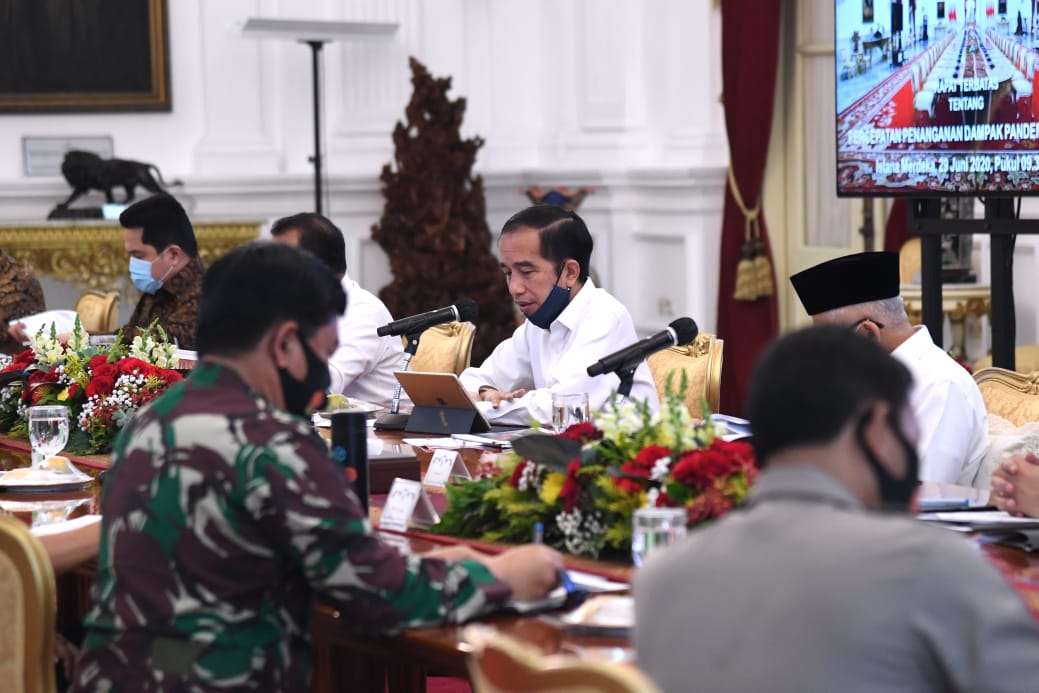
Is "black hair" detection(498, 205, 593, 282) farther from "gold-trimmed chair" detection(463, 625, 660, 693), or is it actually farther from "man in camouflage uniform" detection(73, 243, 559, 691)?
"gold-trimmed chair" detection(463, 625, 660, 693)

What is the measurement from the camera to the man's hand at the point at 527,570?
2320 millimetres

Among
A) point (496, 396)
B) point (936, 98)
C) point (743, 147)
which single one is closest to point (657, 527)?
point (496, 396)

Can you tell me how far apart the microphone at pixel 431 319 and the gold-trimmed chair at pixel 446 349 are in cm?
116

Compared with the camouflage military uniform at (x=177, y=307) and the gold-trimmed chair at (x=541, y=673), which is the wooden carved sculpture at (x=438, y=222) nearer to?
the camouflage military uniform at (x=177, y=307)

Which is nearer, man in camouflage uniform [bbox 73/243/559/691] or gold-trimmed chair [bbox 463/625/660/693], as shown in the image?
gold-trimmed chair [bbox 463/625/660/693]

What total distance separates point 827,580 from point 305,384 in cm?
97

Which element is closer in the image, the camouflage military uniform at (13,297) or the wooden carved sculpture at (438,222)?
the camouflage military uniform at (13,297)

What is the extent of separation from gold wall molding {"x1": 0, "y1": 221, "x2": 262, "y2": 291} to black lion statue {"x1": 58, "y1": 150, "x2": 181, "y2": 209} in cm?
24

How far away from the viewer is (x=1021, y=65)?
5254 mm

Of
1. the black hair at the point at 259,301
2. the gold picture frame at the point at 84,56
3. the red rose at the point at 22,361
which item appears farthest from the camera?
the gold picture frame at the point at 84,56

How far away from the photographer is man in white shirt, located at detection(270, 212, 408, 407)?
4.92m

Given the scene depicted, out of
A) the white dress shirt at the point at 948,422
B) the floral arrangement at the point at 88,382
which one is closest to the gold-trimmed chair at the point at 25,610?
the floral arrangement at the point at 88,382

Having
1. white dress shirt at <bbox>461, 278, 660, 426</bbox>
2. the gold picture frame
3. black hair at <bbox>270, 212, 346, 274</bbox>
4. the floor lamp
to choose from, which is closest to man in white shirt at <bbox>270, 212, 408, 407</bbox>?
black hair at <bbox>270, 212, 346, 274</bbox>

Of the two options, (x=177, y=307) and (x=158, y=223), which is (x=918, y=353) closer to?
(x=177, y=307)
